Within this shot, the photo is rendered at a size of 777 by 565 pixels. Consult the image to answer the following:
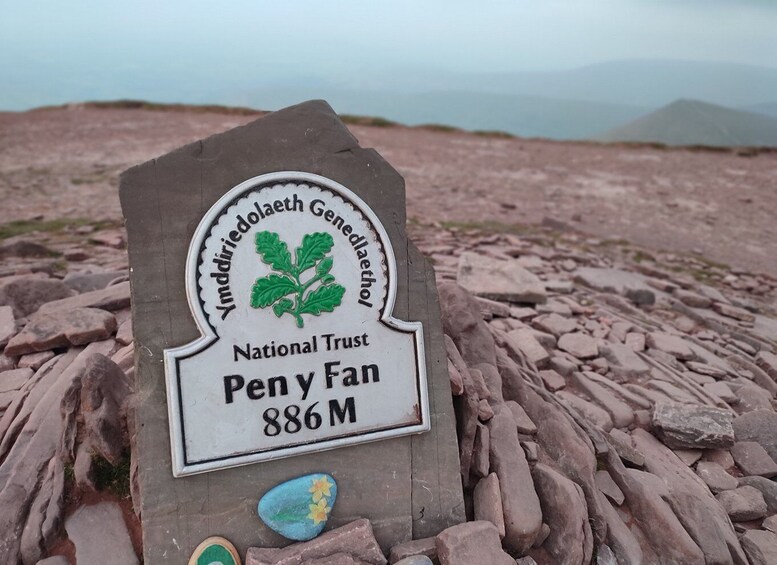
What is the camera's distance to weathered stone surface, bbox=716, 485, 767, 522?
3846 mm

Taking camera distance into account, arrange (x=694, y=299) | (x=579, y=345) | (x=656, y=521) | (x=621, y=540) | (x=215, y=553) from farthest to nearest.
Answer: (x=694, y=299), (x=579, y=345), (x=656, y=521), (x=621, y=540), (x=215, y=553)

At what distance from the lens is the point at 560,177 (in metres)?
15.3

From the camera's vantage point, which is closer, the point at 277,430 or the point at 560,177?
the point at 277,430

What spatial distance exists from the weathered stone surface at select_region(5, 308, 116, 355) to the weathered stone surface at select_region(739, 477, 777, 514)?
4.86 metres

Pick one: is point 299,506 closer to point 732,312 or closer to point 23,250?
point 23,250

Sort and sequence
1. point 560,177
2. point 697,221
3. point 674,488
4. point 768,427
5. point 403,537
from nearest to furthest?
point 403,537 < point 674,488 < point 768,427 < point 697,221 < point 560,177

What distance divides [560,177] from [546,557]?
532 inches

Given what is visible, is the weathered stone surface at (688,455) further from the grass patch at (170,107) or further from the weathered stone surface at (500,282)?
the grass patch at (170,107)

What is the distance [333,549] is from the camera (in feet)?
9.12

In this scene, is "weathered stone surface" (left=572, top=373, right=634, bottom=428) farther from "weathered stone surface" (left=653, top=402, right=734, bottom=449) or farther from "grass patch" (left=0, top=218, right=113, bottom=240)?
"grass patch" (left=0, top=218, right=113, bottom=240)

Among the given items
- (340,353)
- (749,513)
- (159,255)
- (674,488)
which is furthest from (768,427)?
(159,255)

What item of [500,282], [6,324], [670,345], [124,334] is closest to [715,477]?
[670,345]

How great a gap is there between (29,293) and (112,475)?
2618 mm

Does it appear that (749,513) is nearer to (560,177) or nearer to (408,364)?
(408,364)
